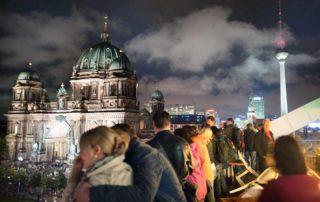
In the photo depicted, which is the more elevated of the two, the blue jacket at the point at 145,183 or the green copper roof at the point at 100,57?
the green copper roof at the point at 100,57

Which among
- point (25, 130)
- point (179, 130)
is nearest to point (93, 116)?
point (25, 130)

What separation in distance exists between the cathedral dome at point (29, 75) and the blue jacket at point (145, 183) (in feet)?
224

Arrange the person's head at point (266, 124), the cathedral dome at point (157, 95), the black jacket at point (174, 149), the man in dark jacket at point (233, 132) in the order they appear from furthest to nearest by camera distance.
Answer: the cathedral dome at point (157, 95) → the man in dark jacket at point (233, 132) → the person's head at point (266, 124) → the black jacket at point (174, 149)

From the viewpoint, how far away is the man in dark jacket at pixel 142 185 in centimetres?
292

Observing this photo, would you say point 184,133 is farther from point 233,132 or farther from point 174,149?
point 233,132

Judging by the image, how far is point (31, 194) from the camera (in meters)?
42.8

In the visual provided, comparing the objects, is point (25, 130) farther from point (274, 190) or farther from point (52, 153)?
point (274, 190)

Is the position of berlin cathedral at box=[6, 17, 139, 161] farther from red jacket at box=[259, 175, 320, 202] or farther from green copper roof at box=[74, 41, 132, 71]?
red jacket at box=[259, 175, 320, 202]

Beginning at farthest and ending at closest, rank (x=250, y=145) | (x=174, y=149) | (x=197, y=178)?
(x=250, y=145) → (x=197, y=178) → (x=174, y=149)

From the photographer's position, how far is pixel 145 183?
10.5ft

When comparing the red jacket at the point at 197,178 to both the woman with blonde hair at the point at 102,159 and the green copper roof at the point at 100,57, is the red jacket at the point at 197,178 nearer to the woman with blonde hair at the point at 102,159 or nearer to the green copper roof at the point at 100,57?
the woman with blonde hair at the point at 102,159

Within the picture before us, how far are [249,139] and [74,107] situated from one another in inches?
1980

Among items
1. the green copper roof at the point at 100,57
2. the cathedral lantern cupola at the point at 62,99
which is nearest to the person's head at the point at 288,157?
the green copper roof at the point at 100,57

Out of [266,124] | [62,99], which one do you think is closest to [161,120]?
[266,124]
